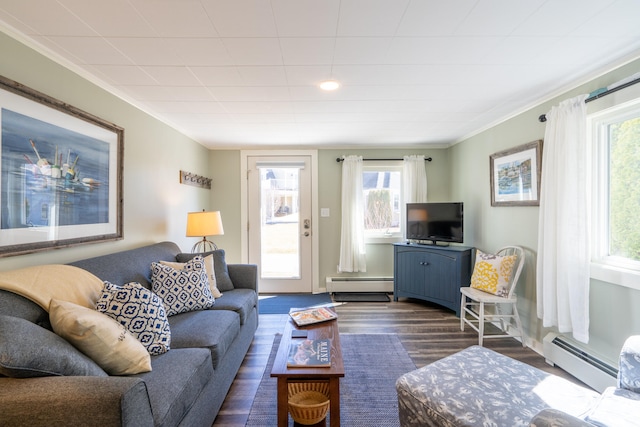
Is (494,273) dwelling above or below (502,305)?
above

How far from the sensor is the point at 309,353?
1660 mm

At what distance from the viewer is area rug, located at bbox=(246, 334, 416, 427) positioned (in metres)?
1.77

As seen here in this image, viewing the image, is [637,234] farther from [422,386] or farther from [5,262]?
[5,262]

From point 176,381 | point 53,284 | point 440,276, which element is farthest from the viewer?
point 440,276

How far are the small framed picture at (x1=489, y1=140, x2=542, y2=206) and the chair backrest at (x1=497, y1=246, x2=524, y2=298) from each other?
17.8 inches

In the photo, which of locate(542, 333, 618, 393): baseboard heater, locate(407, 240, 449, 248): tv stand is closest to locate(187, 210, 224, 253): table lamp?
locate(407, 240, 449, 248): tv stand

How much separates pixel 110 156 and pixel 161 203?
0.84 m

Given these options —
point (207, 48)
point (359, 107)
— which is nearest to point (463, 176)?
point (359, 107)

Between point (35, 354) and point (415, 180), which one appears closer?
point (35, 354)

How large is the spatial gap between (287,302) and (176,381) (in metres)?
2.70

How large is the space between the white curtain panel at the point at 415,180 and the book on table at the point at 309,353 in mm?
2947

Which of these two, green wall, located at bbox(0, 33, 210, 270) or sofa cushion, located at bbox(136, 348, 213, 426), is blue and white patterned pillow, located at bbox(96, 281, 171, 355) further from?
green wall, located at bbox(0, 33, 210, 270)

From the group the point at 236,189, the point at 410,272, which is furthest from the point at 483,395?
the point at 236,189

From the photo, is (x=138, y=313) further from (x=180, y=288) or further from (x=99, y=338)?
(x=180, y=288)
